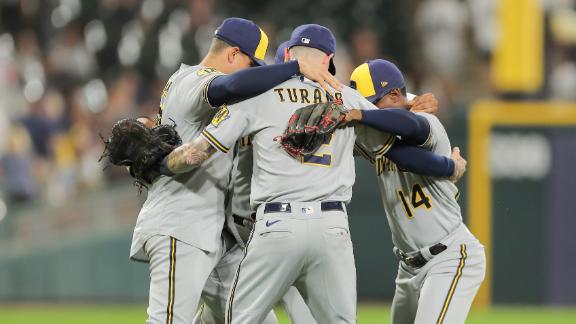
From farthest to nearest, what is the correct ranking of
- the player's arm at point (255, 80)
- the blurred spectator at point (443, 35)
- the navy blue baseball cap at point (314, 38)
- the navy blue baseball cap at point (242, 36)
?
the blurred spectator at point (443, 35) → the navy blue baseball cap at point (242, 36) → the navy blue baseball cap at point (314, 38) → the player's arm at point (255, 80)

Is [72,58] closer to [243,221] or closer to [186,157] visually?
[243,221]

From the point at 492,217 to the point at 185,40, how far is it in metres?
4.76

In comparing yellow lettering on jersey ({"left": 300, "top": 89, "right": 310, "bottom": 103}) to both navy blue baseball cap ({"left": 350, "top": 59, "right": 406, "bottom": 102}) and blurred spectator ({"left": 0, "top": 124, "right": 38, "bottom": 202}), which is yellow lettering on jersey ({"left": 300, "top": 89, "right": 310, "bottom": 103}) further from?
blurred spectator ({"left": 0, "top": 124, "right": 38, "bottom": 202})

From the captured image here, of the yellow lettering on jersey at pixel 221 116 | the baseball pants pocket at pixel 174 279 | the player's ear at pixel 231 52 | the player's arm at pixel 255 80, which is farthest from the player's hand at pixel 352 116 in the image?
the baseball pants pocket at pixel 174 279

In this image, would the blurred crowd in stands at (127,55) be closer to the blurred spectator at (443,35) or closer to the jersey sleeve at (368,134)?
the blurred spectator at (443,35)

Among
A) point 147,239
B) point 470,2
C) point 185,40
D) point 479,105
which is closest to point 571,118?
point 479,105

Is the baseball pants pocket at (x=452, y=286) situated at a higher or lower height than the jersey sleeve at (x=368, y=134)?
lower

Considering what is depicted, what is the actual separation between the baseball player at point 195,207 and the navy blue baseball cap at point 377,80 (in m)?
0.47

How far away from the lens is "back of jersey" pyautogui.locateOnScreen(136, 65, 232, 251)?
579cm

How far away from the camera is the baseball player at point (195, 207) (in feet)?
18.4

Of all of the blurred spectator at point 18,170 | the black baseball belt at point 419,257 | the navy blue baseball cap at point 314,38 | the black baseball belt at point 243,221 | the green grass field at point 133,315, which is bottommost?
the green grass field at point 133,315

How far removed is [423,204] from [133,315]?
5989 mm

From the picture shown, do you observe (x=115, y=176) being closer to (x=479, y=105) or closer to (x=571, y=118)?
(x=479, y=105)

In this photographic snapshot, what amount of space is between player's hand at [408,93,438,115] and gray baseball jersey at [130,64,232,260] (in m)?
1.07
